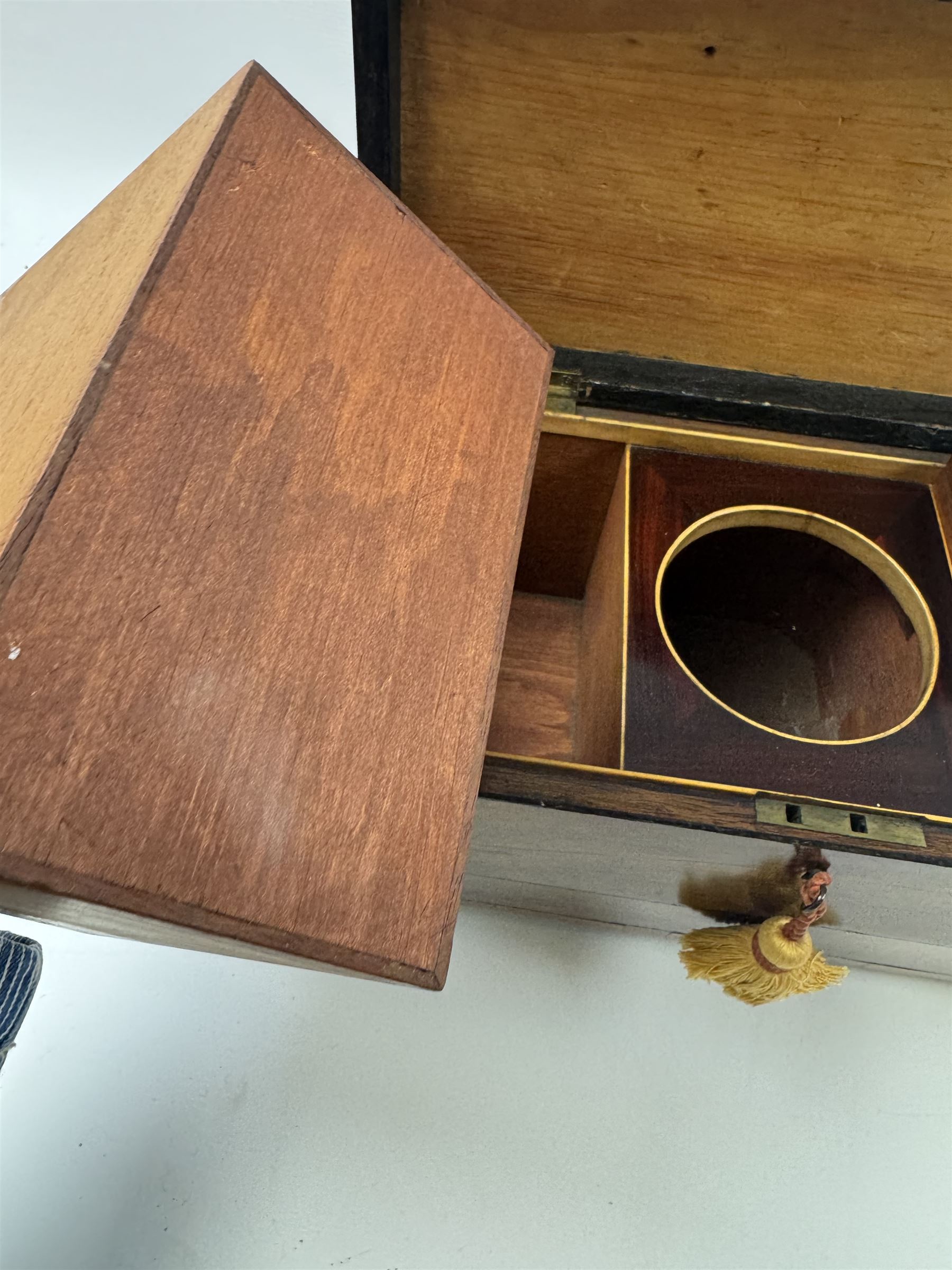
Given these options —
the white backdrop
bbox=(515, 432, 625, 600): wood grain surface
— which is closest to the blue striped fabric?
the white backdrop

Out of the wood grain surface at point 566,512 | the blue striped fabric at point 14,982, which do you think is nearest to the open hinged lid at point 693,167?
the wood grain surface at point 566,512

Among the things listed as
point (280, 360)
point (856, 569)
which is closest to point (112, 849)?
point (280, 360)

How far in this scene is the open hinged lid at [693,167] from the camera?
788 mm

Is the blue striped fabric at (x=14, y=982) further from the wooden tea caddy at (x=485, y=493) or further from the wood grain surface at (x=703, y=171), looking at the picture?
the wood grain surface at (x=703, y=171)

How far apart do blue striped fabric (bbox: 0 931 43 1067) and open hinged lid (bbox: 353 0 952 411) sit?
2.46 feet

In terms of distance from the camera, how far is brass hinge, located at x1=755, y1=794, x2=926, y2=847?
2.51ft

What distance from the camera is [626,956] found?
1.09 metres

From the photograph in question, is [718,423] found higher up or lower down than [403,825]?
higher up

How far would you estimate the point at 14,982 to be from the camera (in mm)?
826

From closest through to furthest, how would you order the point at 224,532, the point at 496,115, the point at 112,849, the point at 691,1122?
the point at 112,849 → the point at 224,532 → the point at 496,115 → the point at 691,1122

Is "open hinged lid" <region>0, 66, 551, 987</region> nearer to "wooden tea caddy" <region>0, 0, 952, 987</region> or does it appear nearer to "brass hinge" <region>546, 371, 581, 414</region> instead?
"wooden tea caddy" <region>0, 0, 952, 987</region>

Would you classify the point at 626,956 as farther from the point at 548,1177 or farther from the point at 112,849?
the point at 112,849

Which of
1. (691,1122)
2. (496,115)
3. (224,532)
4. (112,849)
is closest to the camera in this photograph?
(112,849)

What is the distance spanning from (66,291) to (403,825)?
1.47 feet
